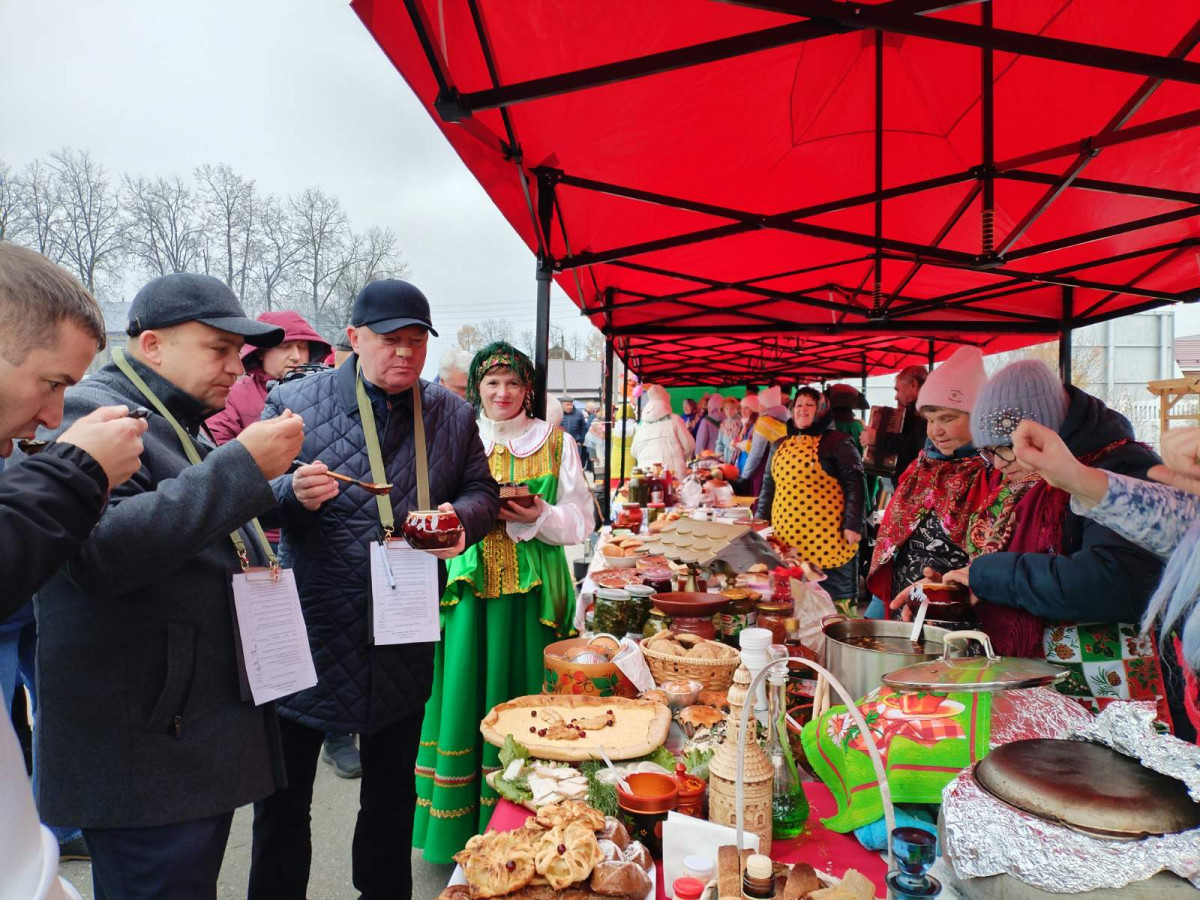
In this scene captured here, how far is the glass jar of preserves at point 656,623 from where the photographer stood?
254 cm

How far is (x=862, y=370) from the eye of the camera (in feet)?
39.3

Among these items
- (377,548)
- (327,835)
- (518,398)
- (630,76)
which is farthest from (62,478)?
(327,835)

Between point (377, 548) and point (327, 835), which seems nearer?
point (377, 548)

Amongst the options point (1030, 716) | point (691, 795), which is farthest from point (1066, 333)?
point (691, 795)

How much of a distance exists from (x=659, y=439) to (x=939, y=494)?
5581mm

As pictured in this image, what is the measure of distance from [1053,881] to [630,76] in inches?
82.2

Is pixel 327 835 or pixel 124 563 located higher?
pixel 124 563

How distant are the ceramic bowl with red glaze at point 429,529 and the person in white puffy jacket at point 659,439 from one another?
6.36 m

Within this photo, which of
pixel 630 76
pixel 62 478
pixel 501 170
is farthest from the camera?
pixel 501 170

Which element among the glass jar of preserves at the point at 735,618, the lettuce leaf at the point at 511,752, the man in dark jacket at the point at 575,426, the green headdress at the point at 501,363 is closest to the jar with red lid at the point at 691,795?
the lettuce leaf at the point at 511,752

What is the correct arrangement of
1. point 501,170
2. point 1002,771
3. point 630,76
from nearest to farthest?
point 1002,771 < point 630,76 < point 501,170

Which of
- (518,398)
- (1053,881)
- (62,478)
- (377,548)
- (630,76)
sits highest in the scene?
(630,76)

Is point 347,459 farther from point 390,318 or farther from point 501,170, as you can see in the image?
point 501,170

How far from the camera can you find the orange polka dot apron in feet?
17.9
